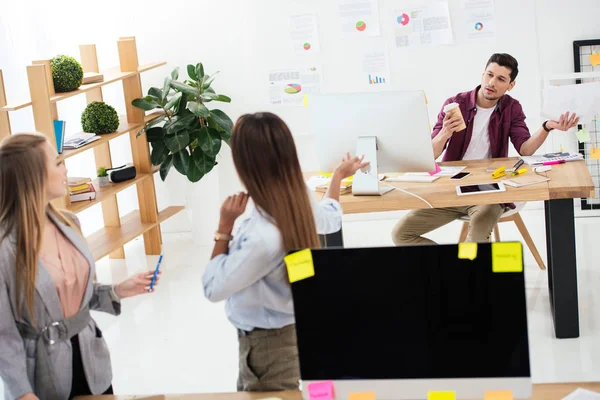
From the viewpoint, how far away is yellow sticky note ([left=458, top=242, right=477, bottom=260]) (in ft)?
5.87

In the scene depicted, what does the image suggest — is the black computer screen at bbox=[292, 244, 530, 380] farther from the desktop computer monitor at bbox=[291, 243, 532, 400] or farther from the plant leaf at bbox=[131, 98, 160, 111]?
the plant leaf at bbox=[131, 98, 160, 111]

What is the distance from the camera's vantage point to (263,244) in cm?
217

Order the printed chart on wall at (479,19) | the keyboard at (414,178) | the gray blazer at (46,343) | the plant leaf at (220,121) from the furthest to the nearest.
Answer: the printed chart on wall at (479,19), the plant leaf at (220,121), the keyboard at (414,178), the gray blazer at (46,343)

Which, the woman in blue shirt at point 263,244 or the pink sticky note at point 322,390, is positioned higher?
the woman in blue shirt at point 263,244

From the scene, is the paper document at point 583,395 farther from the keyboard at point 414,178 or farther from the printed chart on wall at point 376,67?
the printed chart on wall at point 376,67

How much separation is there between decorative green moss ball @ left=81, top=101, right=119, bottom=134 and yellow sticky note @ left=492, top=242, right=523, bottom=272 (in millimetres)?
3753

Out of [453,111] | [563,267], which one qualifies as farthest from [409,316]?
[453,111]

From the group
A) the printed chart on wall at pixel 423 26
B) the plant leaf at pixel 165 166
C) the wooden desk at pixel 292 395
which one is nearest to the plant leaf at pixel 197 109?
the plant leaf at pixel 165 166

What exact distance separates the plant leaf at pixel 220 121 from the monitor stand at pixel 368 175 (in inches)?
68.6

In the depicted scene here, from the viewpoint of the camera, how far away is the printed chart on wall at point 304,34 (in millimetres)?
5715

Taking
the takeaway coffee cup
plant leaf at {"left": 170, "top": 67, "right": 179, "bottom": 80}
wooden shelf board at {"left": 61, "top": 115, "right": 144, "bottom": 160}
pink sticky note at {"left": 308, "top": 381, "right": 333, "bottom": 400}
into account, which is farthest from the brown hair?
plant leaf at {"left": 170, "top": 67, "right": 179, "bottom": 80}

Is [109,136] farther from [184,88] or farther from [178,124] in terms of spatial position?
[184,88]

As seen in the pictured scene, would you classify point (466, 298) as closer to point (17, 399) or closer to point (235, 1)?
point (17, 399)

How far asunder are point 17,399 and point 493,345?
49.1 inches
